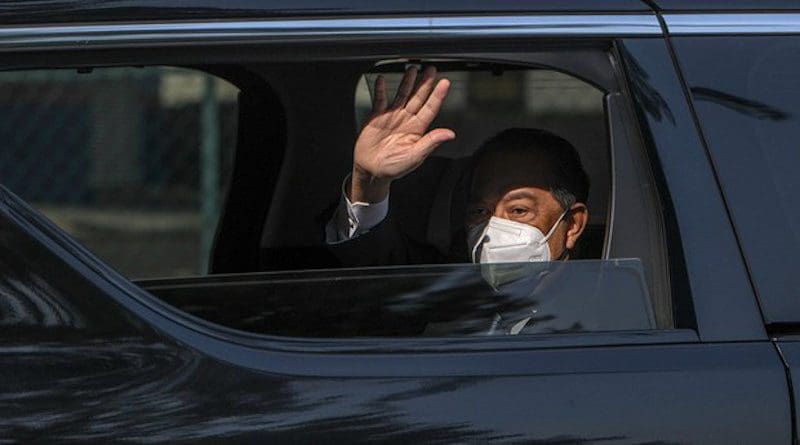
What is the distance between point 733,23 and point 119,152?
6.51 meters

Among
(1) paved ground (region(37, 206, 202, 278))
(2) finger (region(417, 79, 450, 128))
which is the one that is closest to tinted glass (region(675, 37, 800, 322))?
(2) finger (region(417, 79, 450, 128))

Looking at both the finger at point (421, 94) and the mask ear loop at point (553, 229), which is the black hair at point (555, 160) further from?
the finger at point (421, 94)

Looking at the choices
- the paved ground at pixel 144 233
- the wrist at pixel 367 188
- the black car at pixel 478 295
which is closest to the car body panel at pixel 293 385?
the black car at pixel 478 295

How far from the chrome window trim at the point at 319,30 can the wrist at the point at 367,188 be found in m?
0.52

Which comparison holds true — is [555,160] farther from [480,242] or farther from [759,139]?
[759,139]

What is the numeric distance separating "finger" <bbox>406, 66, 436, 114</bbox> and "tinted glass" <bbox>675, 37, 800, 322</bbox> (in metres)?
0.44

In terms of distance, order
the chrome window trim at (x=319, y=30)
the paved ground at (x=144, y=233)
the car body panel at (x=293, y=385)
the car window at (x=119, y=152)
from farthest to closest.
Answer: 1. the paved ground at (x=144, y=233)
2. the car window at (x=119, y=152)
3. the chrome window trim at (x=319, y=30)
4. the car body panel at (x=293, y=385)

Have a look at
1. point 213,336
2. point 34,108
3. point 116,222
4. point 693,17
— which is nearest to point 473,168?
point 693,17

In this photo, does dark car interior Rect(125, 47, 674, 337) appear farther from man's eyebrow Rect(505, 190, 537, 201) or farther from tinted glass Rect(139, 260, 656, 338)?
man's eyebrow Rect(505, 190, 537, 201)

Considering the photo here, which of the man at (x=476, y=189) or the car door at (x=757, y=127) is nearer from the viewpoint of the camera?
the car door at (x=757, y=127)

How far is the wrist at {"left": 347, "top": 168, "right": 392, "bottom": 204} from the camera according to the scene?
2.68m

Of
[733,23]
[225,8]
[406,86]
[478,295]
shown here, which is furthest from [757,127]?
[225,8]

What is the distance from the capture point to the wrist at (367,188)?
2684 mm

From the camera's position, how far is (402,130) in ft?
8.20
